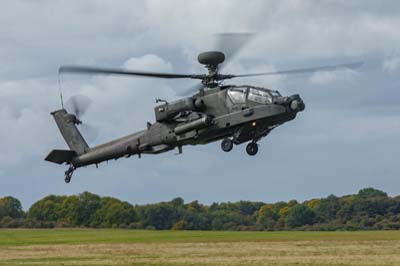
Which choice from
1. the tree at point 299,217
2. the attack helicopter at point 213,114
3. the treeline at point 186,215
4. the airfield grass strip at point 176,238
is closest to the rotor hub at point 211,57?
the attack helicopter at point 213,114

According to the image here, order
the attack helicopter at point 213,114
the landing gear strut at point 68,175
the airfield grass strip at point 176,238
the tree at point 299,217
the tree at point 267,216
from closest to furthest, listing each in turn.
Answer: the attack helicopter at point 213,114 < the landing gear strut at point 68,175 < the airfield grass strip at point 176,238 < the tree at point 299,217 < the tree at point 267,216

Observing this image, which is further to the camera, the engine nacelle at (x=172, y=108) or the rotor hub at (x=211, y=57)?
the engine nacelle at (x=172, y=108)

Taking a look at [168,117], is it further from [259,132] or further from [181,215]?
[181,215]

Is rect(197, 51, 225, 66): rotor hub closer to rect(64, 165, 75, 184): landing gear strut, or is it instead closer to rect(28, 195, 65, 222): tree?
rect(64, 165, 75, 184): landing gear strut

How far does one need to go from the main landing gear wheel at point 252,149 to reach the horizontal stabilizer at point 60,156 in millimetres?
13323

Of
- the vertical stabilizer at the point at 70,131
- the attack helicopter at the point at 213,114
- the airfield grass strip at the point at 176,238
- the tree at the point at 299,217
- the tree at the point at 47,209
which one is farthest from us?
the tree at the point at 299,217

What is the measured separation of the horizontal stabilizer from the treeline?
321 feet

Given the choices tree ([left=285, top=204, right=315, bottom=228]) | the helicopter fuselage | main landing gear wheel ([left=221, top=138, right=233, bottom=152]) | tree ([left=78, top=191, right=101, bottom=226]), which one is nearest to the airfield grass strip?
tree ([left=78, top=191, right=101, bottom=226])

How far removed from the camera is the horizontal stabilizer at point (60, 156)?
48750 millimetres

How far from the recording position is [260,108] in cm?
3903

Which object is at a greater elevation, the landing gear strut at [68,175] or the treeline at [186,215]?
the treeline at [186,215]

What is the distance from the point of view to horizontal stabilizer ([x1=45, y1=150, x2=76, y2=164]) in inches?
1919

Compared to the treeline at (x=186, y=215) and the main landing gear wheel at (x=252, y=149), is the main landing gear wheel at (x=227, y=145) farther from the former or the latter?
the treeline at (x=186, y=215)

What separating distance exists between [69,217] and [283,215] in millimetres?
46069
